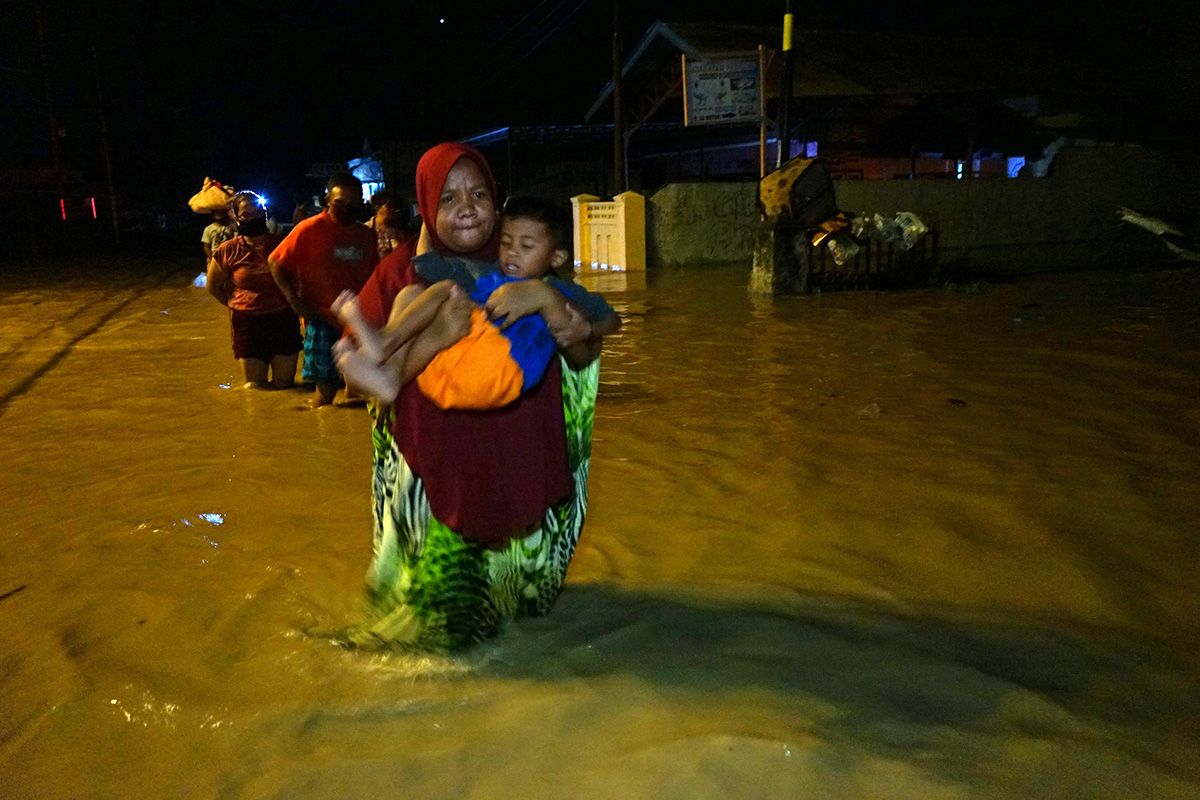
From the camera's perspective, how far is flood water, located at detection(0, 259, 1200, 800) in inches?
98.8

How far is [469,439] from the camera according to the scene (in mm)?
2678

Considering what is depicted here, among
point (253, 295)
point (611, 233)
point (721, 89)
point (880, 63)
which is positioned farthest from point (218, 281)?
point (880, 63)

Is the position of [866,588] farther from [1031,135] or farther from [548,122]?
[548,122]

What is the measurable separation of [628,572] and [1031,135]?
2295cm

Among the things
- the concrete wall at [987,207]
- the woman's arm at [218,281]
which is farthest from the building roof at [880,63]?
the woman's arm at [218,281]

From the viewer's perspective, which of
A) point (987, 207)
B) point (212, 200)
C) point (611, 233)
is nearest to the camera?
point (212, 200)

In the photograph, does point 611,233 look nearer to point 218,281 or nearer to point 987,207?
point 987,207

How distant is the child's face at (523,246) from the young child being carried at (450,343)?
130 millimetres

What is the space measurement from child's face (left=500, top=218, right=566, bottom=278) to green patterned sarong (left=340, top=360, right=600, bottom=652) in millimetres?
348

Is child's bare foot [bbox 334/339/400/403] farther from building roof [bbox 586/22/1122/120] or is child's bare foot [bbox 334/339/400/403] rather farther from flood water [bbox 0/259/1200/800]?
building roof [bbox 586/22/1122/120]

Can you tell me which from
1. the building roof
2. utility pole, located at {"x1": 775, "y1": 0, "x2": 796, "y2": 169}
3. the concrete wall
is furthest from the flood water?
the building roof

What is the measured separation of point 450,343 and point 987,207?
18.6 meters

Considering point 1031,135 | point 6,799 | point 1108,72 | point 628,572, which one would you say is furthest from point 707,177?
point 6,799

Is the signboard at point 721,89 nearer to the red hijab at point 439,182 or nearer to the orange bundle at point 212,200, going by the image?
the orange bundle at point 212,200
